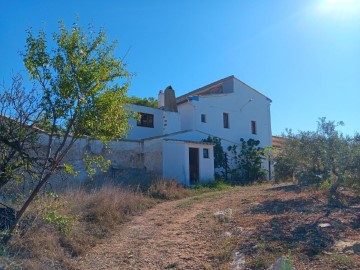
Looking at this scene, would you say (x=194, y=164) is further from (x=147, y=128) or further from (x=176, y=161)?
(x=147, y=128)

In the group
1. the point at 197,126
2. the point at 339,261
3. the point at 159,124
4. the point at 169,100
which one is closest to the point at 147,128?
the point at 159,124

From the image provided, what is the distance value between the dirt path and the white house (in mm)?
7269

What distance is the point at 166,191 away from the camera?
13648 mm

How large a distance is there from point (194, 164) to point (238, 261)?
13.2 m

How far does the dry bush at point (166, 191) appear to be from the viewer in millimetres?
13305

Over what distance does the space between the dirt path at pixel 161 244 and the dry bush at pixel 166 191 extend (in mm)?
2493

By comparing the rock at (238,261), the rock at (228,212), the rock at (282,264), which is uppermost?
the rock at (228,212)

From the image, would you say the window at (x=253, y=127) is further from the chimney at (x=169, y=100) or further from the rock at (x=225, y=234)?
the rock at (x=225, y=234)

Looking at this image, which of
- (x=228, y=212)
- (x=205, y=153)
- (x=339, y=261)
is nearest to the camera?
(x=339, y=261)

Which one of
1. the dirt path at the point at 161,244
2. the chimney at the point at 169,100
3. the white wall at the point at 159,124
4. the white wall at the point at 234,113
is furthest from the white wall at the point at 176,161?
the dirt path at the point at 161,244

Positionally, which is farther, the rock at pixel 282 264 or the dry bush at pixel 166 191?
the dry bush at pixel 166 191

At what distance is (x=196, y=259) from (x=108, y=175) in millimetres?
10133

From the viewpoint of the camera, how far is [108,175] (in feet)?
53.3

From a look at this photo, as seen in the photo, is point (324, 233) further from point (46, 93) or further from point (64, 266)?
point (46, 93)
